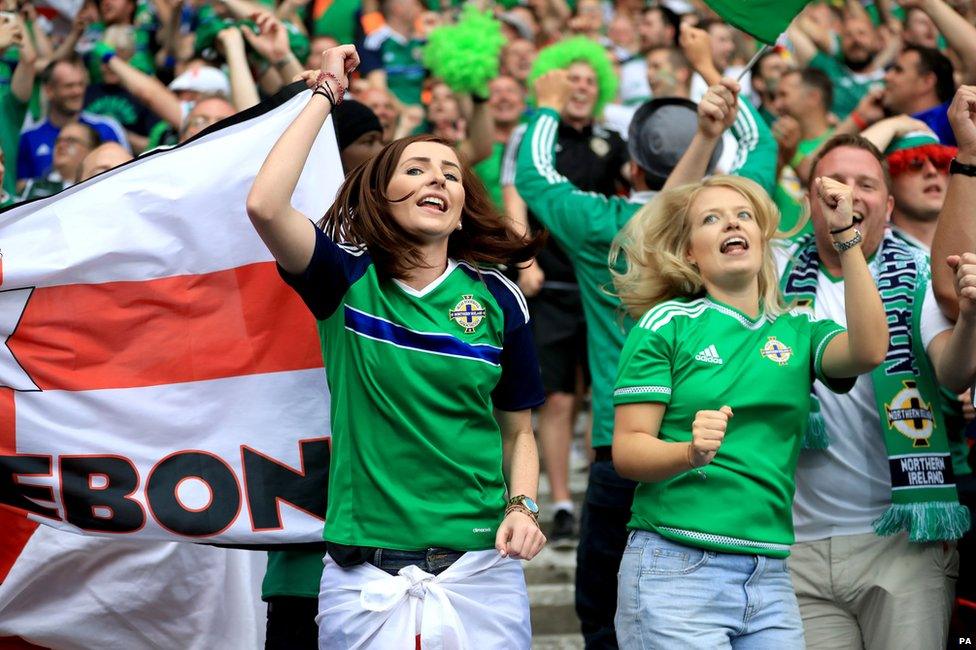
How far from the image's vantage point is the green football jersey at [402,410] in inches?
127

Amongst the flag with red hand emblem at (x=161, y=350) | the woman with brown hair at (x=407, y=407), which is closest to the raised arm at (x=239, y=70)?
the flag with red hand emblem at (x=161, y=350)

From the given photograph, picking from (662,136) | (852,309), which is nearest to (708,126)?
(662,136)

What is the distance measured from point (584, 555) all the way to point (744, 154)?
1662 mm

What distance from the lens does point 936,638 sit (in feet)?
12.8

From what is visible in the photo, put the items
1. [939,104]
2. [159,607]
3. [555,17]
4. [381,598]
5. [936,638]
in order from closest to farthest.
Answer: [381,598] → [936,638] → [159,607] → [939,104] → [555,17]

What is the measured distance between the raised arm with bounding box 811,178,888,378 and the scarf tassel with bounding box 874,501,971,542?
0.57 metres

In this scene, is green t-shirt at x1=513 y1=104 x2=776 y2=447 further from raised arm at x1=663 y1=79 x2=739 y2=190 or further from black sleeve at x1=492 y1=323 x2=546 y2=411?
black sleeve at x1=492 y1=323 x2=546 y2=411

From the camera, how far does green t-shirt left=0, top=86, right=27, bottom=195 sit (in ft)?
24.1

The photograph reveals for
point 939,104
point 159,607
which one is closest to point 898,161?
point 939,104

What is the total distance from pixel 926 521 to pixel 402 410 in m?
1.70

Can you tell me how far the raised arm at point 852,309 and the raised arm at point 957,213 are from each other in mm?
496

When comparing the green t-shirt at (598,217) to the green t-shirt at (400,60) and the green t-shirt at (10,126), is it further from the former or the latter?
the green t-shirt at (400,60)

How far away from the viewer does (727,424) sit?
3480mm

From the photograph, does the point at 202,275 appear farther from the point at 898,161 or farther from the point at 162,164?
the point at 898,161
